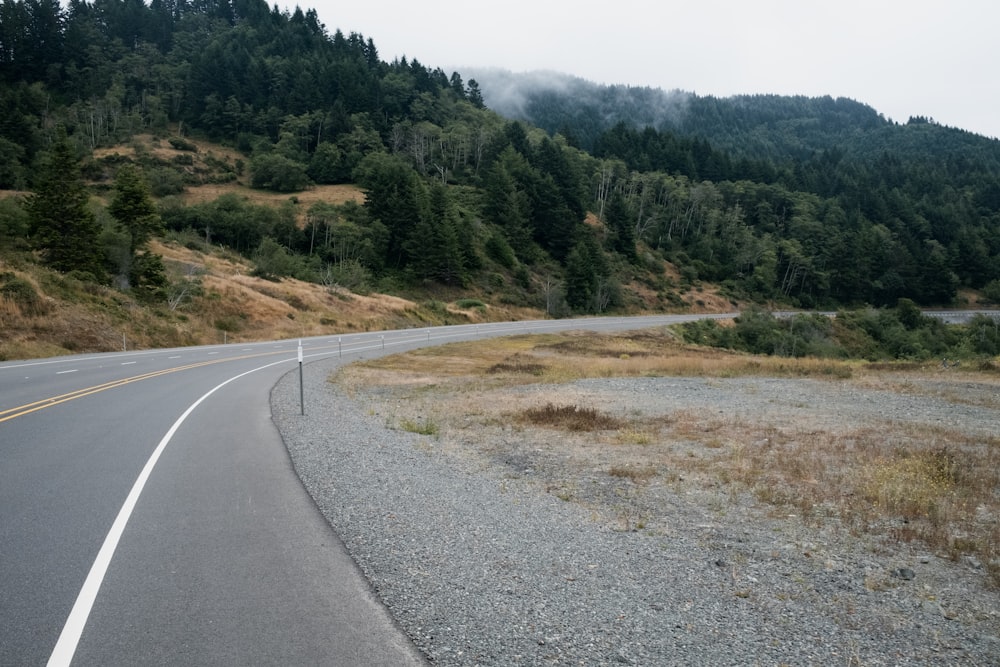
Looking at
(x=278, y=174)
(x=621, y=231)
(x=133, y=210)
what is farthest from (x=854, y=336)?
(x=278, y=174)

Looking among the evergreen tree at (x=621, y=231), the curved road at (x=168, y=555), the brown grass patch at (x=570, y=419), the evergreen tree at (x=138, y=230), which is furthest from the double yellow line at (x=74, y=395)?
the evergreen tree at (x=621, y=231)

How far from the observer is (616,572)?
16.7 ft

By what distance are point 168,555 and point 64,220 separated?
128 ft

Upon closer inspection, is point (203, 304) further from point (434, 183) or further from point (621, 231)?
point (621, 231)

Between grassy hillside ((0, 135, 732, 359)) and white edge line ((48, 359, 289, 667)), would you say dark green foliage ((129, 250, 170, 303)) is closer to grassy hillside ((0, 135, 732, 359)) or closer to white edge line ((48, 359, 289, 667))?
grassy hillside ((0, 135, 732, 359))

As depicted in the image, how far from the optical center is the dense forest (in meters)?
76.4

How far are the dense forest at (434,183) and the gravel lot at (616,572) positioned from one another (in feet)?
172

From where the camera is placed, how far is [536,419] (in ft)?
44.8

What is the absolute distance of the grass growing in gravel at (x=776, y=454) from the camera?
7.20 metres

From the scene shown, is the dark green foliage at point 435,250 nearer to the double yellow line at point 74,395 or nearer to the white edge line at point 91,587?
the double yellow line at point 74,395

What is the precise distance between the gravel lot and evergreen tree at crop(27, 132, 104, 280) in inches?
1350

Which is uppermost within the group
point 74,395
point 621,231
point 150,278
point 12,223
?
point 621,231

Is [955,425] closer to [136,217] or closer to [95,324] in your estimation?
[95,324]

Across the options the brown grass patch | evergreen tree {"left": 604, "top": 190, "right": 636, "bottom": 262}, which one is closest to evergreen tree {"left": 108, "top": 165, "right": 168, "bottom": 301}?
the brown grass patch
